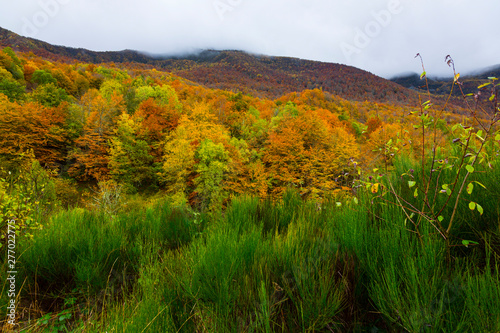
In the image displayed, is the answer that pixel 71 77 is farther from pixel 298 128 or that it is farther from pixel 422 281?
pixel 422 281

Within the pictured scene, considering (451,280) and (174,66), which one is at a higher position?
(174,66)

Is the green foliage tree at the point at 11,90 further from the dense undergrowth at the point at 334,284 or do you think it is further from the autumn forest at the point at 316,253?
the dense undergrowth at the point at 334,284

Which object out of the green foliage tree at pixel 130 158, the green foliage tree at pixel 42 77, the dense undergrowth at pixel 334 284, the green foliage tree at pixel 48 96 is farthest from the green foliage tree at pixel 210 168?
the green foliage tree at pixel 42 77

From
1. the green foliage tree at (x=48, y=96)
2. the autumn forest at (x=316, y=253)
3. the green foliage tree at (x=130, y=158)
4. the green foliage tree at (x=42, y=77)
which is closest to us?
the autumn forest at (x=316, y=253)

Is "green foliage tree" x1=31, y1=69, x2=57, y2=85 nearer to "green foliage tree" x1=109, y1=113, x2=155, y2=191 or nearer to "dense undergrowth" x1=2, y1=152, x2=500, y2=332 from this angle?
"green foliage tree" x1=109, y1=113, x2=155, y2=191

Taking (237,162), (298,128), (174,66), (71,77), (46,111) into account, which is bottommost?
(237,162)

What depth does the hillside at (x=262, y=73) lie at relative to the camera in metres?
105

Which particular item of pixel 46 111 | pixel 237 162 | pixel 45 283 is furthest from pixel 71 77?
pixel 45 283

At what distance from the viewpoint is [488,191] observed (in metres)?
1.56

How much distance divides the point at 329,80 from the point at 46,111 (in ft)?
403

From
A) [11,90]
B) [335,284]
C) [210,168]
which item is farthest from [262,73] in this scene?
[335,284]

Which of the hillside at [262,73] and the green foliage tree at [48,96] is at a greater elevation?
the hillside at [262,73]

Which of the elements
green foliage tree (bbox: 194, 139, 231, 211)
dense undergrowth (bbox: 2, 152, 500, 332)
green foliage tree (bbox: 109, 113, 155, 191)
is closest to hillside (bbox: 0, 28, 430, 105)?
green foliage tree (bbox: 109, 113, 155, 191)

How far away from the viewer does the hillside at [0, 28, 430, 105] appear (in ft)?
346
